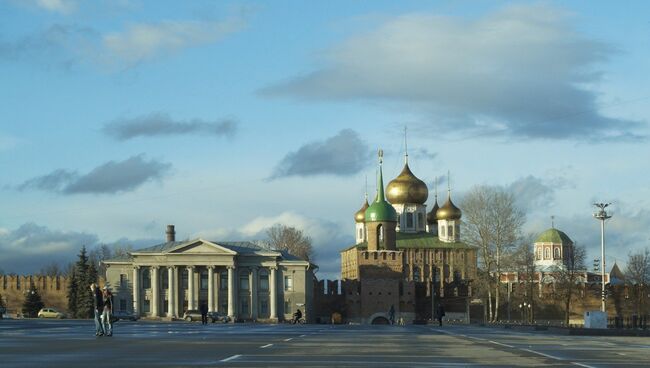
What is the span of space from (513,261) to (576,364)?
9330cm

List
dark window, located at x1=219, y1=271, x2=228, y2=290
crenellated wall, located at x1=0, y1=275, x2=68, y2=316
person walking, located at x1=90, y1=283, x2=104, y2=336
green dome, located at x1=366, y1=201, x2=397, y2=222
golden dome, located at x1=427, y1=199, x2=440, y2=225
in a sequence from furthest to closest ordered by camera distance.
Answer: golden dome, located at x1=427, y1=199, x2=440, y2=225 → green dome, located at x1=366, y1=201, x2=397, y2=222 → crenellated wall, located at x1=0, y1=275, x2=68, y2=316 → dark window, located at x1=219, y1=271, x2=228, y2=290 → person walking, located at x1=90, y1=283, x2=104, y2=336

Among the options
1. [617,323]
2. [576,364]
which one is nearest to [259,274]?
[617,323]

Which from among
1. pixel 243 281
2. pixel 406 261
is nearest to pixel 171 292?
pixel 243 281

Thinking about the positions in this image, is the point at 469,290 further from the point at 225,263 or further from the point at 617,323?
the point at 617,323

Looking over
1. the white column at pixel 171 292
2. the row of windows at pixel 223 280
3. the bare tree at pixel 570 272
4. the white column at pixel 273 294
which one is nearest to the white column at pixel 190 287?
the row of windows at pixel 223 280

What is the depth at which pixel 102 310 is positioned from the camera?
35.5 meters

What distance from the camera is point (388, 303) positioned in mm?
143500

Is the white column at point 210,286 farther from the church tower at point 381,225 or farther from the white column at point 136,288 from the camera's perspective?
the church tower at point 381,225

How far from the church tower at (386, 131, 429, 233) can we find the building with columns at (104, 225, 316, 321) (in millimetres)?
26866

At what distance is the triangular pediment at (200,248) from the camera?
134125mm

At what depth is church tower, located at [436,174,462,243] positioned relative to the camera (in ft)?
528

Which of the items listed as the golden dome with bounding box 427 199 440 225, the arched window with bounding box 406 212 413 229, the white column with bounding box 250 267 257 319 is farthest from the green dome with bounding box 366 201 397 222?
the white column with bounding box 250 267 257 319

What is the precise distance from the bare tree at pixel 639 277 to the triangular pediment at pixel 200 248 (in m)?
46.3

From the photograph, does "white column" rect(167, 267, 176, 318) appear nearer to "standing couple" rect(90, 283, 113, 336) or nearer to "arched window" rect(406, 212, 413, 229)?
"arched window" rect(406, 212, 413, 229)
